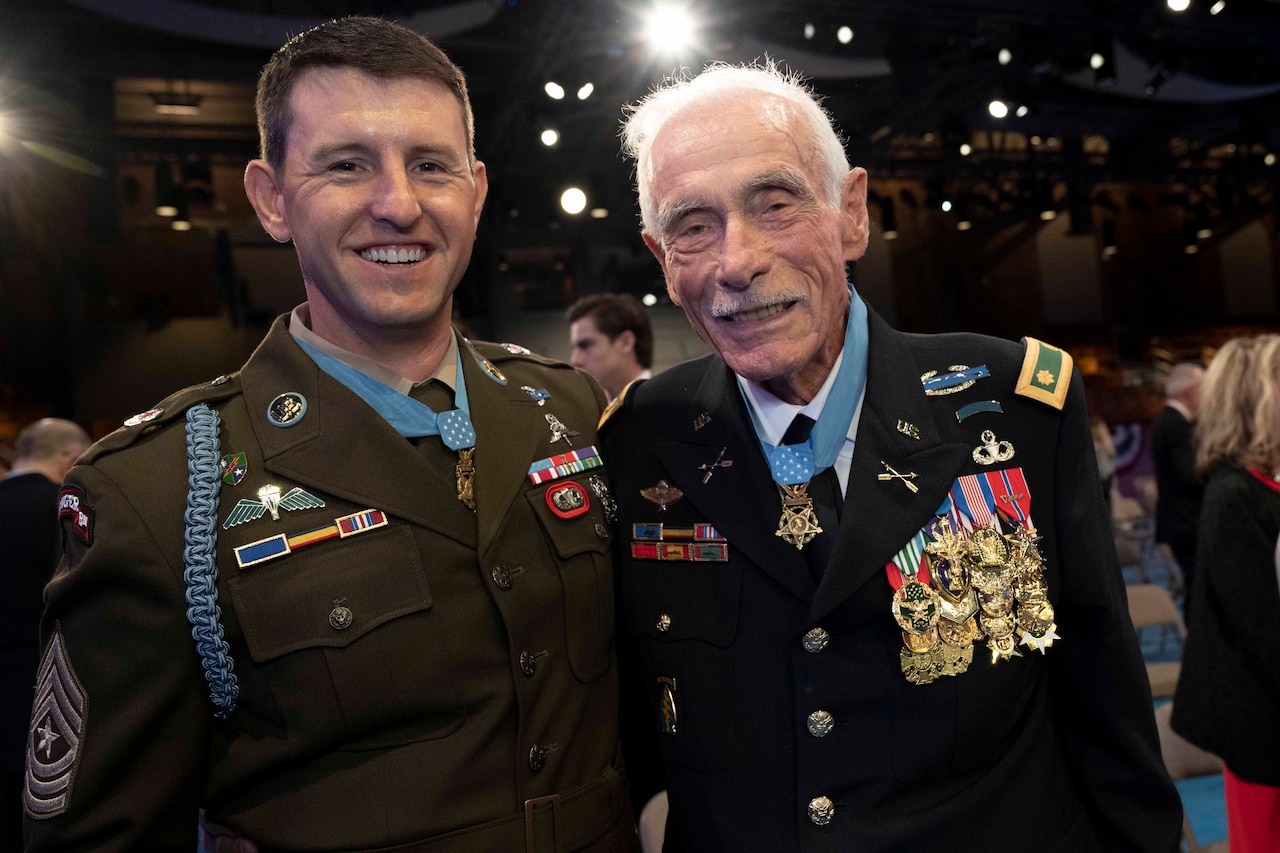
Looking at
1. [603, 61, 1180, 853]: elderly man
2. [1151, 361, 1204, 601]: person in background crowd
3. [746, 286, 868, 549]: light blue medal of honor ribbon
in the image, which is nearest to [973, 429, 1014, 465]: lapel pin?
[603, 61, 1180, 853]: elderly man

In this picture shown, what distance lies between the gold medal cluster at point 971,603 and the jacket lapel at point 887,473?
5 cm

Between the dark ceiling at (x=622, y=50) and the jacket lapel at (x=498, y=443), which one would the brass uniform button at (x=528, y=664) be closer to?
the jacket lapel at (x=498, y=443)

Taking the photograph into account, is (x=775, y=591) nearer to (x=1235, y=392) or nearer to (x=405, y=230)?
(x=405, y=230)

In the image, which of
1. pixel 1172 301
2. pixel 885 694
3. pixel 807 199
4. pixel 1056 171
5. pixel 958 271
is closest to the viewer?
pixel 885 694

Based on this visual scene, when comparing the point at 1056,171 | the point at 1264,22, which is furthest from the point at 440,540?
the point at 1056,171

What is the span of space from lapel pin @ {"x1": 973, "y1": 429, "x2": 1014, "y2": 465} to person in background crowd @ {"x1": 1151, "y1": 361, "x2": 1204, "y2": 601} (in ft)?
14.3

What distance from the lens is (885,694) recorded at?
1.41 metres

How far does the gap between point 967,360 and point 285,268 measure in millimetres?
10775

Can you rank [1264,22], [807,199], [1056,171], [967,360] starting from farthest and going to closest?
[1056,171]
[1264,22]
[967,360]
[807,199]

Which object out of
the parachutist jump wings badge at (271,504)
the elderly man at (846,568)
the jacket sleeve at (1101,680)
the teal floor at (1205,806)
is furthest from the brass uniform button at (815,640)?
the teal floor at (1205,806)

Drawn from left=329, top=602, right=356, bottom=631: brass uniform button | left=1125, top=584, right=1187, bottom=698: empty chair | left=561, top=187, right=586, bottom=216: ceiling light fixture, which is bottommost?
left=1125, top=584, right=1187, bottom=698: empty chair

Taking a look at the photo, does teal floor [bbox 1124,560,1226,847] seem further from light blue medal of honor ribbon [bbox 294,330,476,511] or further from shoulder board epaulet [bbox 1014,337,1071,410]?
light blue medal of honor ribbon [bbox 294,330,476,511]

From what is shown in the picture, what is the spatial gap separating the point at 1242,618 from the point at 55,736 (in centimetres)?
287

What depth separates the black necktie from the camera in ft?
4.86
